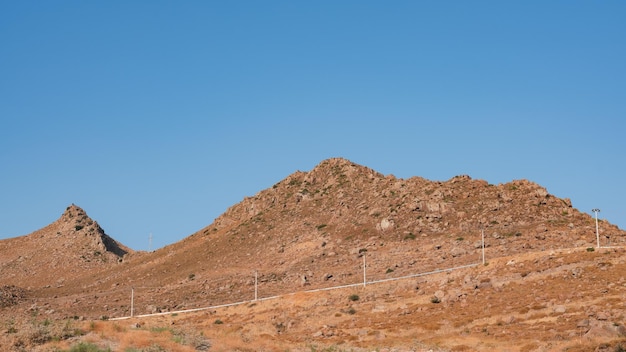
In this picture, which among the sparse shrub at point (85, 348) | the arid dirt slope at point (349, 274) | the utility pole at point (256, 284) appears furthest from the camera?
the utility pole at point (256, 284)

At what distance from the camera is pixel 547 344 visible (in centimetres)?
4103

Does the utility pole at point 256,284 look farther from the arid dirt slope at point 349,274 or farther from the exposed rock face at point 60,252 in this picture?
the exposed rock face at point 60,252

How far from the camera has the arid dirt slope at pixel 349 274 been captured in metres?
45.1

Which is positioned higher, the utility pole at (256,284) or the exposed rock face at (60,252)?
the exposed rock face at (60,252)

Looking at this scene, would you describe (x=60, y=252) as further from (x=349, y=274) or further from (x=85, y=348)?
(x=85, y=348)

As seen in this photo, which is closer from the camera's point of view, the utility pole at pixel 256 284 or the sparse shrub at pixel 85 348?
the sparse shrub at pixel 85 348

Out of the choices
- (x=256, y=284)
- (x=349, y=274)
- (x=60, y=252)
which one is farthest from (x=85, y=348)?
(x=60, y=252)

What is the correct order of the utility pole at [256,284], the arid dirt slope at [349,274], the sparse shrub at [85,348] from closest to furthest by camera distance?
the sparse shrub at [85,348]
the arid dirt slope at [349,274]
the utility pole at [256,284]

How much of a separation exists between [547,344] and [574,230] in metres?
40.4

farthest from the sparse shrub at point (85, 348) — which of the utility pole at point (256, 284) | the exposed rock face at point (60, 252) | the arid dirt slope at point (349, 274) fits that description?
the exposed rock face at point (60, 252)

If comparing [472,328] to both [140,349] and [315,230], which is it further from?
[315,230]

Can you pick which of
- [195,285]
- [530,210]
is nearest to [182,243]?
[195,285]

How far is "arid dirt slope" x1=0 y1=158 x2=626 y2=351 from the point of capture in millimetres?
→ 45062

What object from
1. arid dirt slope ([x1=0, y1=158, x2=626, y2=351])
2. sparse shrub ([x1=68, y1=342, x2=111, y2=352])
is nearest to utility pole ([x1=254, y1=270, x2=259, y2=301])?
arid dirt slope ([x1=0, y1=158, x2=626, y2=351])
